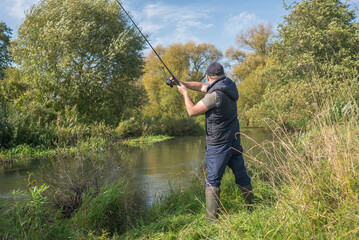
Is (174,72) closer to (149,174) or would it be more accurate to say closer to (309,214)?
(149,174)

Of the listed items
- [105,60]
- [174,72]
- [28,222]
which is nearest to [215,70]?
[28,222]

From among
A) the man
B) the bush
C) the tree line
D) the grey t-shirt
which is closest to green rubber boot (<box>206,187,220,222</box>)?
the man

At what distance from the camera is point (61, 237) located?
3293 millimetres

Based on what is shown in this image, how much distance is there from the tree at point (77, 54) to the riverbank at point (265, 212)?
1414 cm

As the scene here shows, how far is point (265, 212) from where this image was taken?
10.1ft

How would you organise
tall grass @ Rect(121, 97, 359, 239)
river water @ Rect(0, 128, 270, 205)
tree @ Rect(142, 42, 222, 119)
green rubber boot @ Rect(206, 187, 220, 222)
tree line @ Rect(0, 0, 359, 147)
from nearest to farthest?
tall grass @ Rect(121, 97, 359, 239) → green rubber boot @ Rect(206, 187, 220, 222) → river water @ Rect(0, 128, 270, 205) → tree line @ Rect(0, 0, 359, 147) → tree @ Rect(142, 42, 222, 119)

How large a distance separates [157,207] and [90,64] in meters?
15.7

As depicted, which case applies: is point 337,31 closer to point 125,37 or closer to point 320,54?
point 320,54

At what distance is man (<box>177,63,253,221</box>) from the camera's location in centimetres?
351

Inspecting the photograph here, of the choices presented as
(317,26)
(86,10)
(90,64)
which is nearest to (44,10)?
(86,10)

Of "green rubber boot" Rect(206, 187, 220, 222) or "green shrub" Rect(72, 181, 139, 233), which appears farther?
"green shrub" Rect(72, 181, 139, 233)

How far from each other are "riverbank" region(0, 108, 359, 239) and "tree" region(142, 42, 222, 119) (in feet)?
75.1

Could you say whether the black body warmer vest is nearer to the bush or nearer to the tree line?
the bush

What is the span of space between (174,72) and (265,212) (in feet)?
96.5
